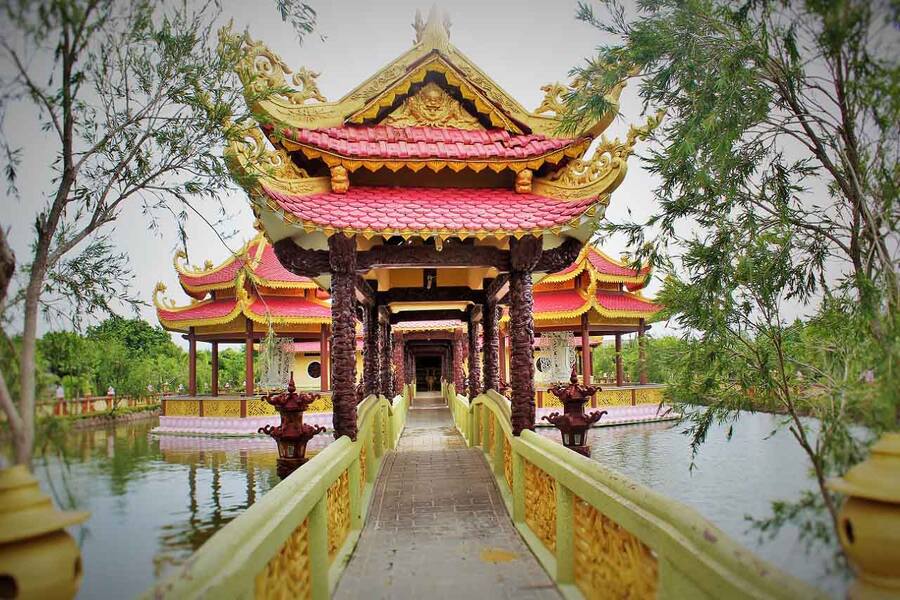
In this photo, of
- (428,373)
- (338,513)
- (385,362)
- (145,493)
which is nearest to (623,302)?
(385,362)

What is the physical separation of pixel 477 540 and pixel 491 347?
495 cm

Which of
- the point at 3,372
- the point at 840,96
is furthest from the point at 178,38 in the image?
the point at 840,96

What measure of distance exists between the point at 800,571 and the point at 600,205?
13.9 feet

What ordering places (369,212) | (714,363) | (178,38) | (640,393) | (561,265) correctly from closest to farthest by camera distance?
(178,38) → (714,363) → (369,212) → (561,265) → (640,393)

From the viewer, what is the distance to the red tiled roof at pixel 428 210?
540cm

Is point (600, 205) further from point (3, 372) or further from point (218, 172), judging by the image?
point (3, 372)

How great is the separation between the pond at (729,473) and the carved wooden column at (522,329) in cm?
128

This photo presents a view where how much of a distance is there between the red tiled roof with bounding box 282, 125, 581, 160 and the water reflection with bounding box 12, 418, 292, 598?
3.97 m

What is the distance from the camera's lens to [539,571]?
13.2ft

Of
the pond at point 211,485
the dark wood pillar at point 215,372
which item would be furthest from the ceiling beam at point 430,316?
the dark wood pillar at point 215,372

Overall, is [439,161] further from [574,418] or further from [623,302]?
[623,302]

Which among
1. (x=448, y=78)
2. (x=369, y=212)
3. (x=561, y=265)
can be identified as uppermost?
(x=448, y=78)

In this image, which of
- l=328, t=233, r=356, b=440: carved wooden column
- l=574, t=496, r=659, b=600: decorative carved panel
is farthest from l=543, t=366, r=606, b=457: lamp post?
l=574, t=496, r=659, b=600: decorative carved panel

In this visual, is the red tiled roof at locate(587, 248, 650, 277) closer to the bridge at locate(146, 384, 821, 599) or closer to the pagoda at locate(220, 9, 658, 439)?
the pagoda at locate(220, 9, 658, 439)
